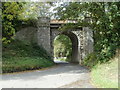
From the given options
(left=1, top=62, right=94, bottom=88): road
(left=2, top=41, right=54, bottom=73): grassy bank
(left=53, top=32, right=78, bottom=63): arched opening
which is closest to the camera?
(left=1, top=62, right=94, bottom=88): road

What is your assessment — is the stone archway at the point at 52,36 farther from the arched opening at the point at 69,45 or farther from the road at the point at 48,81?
the road at the point at 48,81

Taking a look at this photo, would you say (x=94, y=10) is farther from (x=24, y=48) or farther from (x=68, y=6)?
(x=24, y=48)

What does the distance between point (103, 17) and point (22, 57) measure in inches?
250

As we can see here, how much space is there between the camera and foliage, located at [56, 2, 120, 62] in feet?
34.5

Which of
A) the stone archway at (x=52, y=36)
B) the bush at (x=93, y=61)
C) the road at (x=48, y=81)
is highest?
the stone archway at (x=52, y=36)

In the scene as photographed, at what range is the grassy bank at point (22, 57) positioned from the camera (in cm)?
1077

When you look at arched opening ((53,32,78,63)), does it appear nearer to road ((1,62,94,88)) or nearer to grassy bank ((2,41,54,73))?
grassy bank ((2,41,54,73))

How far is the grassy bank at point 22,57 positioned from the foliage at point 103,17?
3.76m

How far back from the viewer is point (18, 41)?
16.2 metres

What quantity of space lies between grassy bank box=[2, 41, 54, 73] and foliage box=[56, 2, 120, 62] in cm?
376

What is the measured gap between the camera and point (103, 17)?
10742 millimetres

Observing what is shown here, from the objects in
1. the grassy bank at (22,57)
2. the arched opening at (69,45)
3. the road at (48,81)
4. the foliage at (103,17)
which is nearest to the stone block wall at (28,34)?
the grassy bank at (22,57)

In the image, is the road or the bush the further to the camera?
the bush

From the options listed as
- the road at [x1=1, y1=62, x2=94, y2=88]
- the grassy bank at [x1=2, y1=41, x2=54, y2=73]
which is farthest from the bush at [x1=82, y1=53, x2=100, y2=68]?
the grassy bank at [x1=2, y1=41, x2=54, y2=73]
